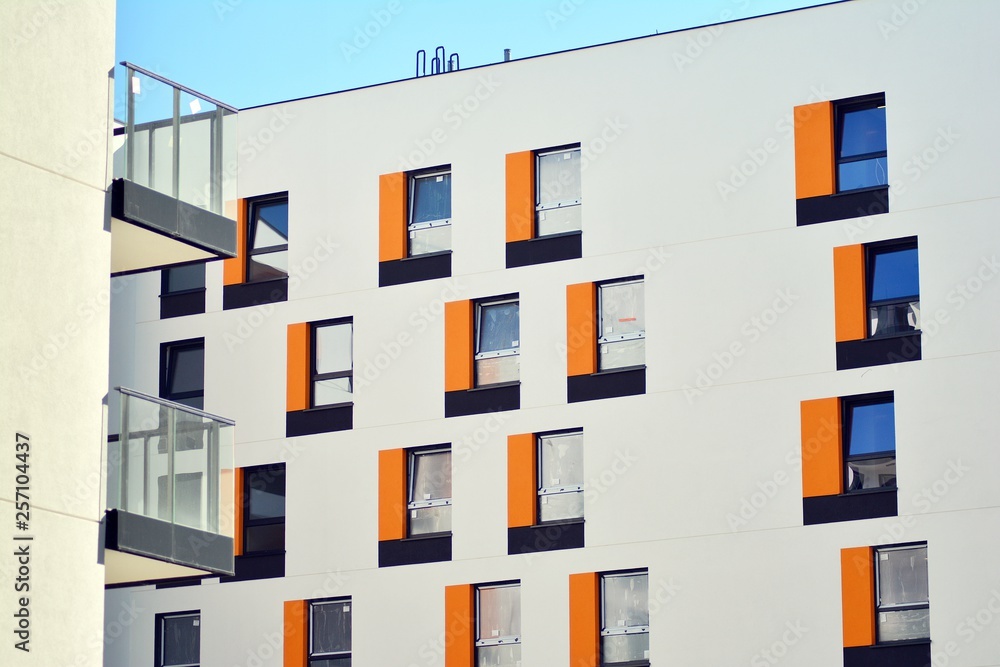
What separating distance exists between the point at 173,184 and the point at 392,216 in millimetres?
15918

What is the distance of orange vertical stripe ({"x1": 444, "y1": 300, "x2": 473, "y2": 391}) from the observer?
3484 centimetres

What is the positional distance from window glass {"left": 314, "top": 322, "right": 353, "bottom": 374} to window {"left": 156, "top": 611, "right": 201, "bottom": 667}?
5.19 m

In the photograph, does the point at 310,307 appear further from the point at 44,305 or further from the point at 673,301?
the point at 44,305

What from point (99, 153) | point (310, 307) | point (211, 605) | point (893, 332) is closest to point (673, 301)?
A: point (893, 332)

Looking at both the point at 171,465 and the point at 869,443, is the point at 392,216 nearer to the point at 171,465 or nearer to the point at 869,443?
the point at 869,443

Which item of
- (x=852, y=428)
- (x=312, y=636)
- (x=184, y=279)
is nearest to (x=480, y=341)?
(x=312, y=636)

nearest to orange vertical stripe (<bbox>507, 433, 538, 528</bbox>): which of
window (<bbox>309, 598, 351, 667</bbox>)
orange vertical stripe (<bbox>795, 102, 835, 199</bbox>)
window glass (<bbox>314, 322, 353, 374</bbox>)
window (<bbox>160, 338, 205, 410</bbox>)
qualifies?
window (<bbox>309, 598, 351, 667</bbox>)

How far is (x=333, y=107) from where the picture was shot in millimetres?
37188

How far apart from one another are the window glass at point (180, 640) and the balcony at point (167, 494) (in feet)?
52.3

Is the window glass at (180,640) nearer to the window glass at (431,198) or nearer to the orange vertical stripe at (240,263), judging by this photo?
the orange vertical stripe at (240,263)

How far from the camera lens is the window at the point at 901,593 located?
30438 millimetres

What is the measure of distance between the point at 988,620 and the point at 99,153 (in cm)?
1698

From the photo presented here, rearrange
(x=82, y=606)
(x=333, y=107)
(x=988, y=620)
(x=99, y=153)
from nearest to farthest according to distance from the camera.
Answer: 1. (x=82, y=606)
2. (x=99, y=153)
3. (x=988, y=620)
4. (x=333, y=107)

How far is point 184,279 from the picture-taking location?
38062 millimetres
